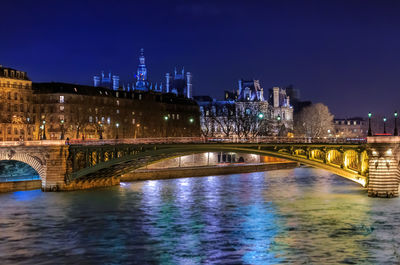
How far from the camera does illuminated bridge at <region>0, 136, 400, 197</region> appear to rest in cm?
5075

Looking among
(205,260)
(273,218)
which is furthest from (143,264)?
(273,218)

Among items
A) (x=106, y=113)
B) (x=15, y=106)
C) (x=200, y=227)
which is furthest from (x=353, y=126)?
(x=200, y=227)

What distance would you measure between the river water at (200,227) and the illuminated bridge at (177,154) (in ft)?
7.12

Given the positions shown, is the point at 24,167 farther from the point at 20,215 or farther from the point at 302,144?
the point at 302,144

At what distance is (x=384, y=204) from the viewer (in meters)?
47.6

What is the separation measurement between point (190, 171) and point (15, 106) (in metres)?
29.2

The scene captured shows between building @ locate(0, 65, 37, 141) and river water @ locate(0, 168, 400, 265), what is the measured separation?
3562 cm

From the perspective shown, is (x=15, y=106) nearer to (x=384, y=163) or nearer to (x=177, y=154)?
(x=177, y=154)

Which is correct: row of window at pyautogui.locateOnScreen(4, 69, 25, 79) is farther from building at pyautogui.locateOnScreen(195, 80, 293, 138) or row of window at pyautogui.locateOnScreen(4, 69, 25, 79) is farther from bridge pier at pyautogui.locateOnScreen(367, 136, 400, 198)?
bridge pier at pyautogui.locateOnScreen(367, 136, 400, 198)

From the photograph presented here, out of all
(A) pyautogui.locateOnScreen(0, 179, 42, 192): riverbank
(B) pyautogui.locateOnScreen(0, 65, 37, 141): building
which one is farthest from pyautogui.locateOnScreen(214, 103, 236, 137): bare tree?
(A) pyautogui.locateOnScreen(0, 179, 42, 192): riverbank

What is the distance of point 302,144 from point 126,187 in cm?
2093

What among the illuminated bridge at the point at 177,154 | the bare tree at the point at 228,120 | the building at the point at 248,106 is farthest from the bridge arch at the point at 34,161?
the building at the point at 248,106

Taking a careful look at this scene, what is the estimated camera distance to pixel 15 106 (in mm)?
94250

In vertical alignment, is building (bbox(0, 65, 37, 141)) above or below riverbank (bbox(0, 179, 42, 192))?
above
